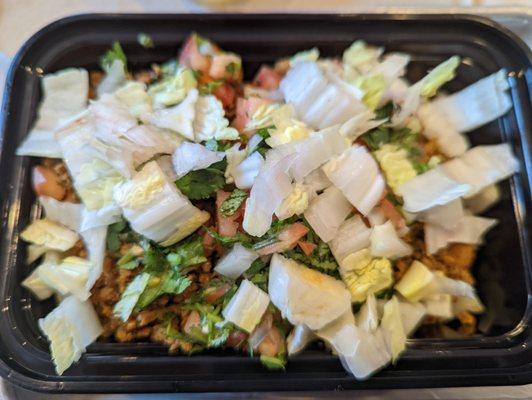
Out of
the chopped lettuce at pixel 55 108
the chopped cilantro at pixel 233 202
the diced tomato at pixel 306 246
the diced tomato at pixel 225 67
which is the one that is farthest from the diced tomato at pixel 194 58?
the diced tomato at pixel 306 246

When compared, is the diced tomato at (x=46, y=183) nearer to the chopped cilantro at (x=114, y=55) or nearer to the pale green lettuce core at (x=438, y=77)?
the chopped cilantro at (x=114, y=55)

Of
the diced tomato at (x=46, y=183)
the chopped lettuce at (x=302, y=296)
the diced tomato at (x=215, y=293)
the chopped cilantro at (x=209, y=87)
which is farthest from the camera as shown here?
the chopped cilantro at (x=209, y=87)

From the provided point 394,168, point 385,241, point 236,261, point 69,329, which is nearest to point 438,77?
point 394,168

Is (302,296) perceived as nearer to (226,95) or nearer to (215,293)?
(215,293)

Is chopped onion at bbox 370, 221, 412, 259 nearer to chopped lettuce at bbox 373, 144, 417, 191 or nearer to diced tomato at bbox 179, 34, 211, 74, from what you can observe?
chopped lettuce at bbox 373, 144, 417, 191

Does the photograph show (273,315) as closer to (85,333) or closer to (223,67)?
(85,333)

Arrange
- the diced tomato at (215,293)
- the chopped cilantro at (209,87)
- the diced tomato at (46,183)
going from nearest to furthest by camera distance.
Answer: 1. the diced tomato at (215,293)
2. the diced tomato at (46,183)
3. the chopped cilantro at (209,87)

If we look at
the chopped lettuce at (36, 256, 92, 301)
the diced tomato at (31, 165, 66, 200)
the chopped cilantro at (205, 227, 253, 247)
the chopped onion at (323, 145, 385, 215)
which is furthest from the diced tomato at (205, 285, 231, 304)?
the diced tomato at (31, 165, 66, 200)

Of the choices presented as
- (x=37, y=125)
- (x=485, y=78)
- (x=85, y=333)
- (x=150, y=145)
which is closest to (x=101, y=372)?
(x=85, y=333)
